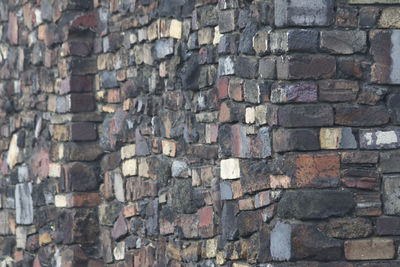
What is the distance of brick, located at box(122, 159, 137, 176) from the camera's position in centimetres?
564

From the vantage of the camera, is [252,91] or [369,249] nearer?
[369,249]

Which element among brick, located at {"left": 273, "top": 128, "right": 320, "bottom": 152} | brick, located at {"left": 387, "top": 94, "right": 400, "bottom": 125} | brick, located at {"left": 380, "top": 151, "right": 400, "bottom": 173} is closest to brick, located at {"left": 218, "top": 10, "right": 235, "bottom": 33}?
brick, located at {"left": 273, "top": 128, "right": 320, "bottom": 152}

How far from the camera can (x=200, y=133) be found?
196 inches

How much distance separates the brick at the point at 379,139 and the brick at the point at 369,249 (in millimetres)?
367

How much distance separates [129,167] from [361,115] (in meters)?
1.90

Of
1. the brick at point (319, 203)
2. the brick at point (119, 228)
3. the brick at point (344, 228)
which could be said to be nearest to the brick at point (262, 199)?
the brick at point (319, 203)

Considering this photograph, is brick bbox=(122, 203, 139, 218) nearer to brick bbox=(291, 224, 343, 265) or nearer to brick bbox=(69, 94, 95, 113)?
brick bbox=(69, 94, 95, 113)

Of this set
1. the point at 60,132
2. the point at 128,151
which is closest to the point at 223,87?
the point at 128,151

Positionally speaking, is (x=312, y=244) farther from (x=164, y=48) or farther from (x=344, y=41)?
(x=164, y=48)

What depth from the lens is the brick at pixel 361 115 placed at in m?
4.11

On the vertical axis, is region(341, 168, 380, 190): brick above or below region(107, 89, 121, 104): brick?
below

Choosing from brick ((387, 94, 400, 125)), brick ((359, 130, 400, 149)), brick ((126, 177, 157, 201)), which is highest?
brick ((387, 94, 400, 125))

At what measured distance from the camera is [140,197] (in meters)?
5.55

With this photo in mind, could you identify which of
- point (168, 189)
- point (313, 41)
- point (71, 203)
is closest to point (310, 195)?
point (313, 41)
